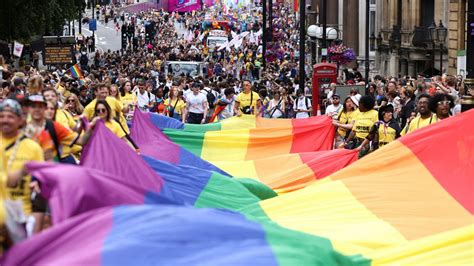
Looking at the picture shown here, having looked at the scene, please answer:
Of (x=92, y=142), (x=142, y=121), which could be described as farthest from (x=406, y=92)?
(x=92, y=142)

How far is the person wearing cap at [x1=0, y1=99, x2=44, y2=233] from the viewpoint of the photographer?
10086 mm

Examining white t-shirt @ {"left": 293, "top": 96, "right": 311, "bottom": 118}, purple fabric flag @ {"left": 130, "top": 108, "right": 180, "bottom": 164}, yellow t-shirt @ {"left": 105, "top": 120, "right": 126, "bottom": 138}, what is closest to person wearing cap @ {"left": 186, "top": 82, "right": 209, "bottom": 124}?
white t-shirt @ {"left": 293, "top": 96, "right": 311, "bottom": 118}

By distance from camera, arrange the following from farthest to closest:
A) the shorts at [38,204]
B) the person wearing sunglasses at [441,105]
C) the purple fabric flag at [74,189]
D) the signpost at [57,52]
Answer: the signpost at [57,52]
the person wearing sunglasses at [441,105]
the shorts at [38,204]
the purple fabric flag at [74,189]

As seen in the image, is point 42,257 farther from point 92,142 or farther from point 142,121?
point 142,121

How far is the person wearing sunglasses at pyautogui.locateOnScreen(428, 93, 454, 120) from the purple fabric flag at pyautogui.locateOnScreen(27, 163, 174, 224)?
650 centimetres

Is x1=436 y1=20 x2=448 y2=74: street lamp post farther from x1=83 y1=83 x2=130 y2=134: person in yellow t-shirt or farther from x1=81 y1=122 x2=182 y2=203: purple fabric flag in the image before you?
x1=81 y1=122 x2=182 y2=203: purple fabric flag

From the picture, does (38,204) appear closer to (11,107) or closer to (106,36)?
(11,107)

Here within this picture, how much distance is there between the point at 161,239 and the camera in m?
9.16

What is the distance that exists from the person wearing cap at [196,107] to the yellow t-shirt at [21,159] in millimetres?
16350

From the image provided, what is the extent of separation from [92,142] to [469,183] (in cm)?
364

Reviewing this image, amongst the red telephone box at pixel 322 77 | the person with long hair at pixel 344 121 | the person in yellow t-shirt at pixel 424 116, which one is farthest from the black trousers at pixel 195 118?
the person in yellow t-shirt at pixel 424 116

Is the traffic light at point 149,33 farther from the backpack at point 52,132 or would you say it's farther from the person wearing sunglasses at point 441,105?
the backpack at point 52,132

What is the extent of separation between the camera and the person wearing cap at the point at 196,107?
26766 millimetres

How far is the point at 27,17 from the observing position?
4275 cm
